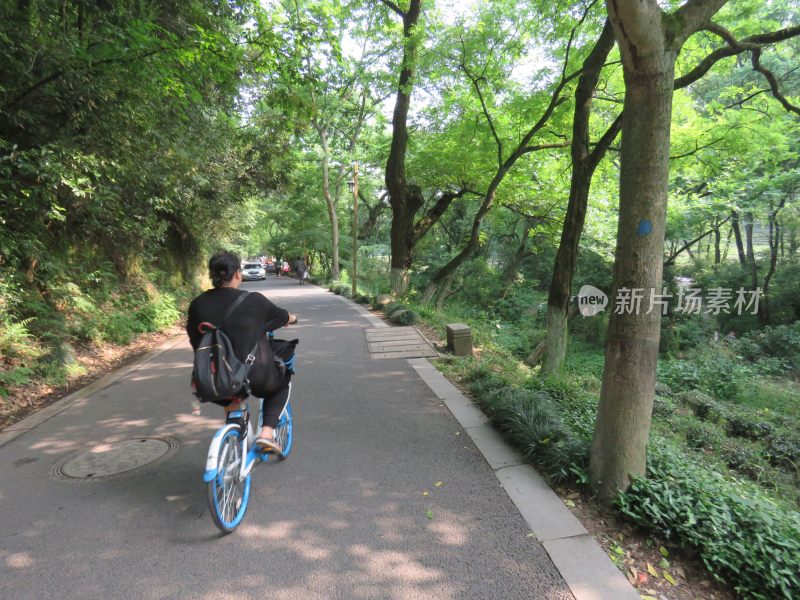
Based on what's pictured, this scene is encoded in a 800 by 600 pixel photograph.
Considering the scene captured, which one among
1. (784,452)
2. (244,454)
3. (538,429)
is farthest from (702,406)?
(244,454)

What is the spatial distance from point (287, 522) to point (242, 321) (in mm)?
1400

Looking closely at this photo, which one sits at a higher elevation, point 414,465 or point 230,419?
point 230,419

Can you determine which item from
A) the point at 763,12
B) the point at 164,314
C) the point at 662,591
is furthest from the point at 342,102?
the point at 662,591

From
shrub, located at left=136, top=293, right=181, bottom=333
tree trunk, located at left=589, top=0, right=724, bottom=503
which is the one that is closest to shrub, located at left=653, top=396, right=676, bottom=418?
tree trunk, located at left=589, top=0, right=724, bottom=503

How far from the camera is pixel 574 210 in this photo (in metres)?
7.25

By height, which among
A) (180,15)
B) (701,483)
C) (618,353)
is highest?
(180,15)

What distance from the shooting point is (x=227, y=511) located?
2781mm

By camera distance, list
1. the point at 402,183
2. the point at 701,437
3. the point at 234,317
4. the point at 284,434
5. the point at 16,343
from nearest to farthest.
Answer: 1. the point at 234,317
2. the point at 284,434
3. the point at 16,343
4. the point at 701,437
5. the point at 402,183

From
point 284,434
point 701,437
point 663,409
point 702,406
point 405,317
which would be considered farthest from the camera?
point 405,317

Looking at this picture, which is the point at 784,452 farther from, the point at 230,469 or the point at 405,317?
the point at 230,469

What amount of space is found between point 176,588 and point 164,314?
9.41m

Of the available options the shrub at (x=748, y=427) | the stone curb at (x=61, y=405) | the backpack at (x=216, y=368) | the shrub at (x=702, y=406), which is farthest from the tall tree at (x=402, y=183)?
the backpack at (x=216, y=368)

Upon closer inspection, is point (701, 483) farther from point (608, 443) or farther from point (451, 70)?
point (451, 70)

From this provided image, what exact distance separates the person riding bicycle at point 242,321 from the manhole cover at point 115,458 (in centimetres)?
147
